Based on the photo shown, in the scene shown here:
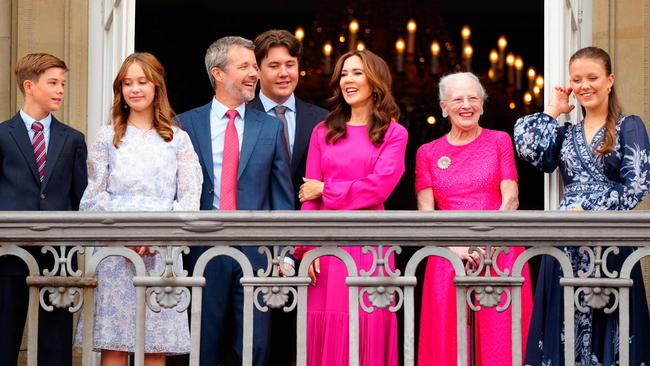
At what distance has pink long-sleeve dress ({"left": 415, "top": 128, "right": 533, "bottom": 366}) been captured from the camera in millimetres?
7508

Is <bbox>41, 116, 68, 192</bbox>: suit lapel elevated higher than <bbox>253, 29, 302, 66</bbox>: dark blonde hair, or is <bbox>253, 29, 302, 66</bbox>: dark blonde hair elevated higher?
<bbox>253, 29, 302, 66</bbox>: dark blonde hair

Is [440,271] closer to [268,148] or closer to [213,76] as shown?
[268,148]

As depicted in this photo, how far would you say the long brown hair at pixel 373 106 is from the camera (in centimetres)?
762

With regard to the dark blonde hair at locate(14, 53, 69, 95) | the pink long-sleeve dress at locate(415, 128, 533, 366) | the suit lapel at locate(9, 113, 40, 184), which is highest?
the dark blonde hair at locate(14, 53, 69, 95)

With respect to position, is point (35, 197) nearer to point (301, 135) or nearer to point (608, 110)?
point (301, 135)

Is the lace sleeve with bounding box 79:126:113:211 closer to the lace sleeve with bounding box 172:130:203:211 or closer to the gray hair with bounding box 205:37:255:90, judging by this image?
the lace sleeve with bounding box 172:130:203:211

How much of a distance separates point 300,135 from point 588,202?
170 cm

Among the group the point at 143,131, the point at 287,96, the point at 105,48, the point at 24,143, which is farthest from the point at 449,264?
the point at 105,48

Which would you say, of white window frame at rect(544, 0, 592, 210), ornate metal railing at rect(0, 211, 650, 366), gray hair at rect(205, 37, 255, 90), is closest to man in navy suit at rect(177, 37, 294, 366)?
gray hair at rect(205, 37, 255, 90)

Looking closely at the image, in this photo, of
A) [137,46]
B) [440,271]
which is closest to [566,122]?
[440,271]

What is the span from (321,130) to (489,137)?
0.89 meters

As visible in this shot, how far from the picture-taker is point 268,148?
7.61 m

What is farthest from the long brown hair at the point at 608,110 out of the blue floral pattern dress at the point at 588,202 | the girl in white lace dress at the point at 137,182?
the girl in white lace dress at the point at 137,182

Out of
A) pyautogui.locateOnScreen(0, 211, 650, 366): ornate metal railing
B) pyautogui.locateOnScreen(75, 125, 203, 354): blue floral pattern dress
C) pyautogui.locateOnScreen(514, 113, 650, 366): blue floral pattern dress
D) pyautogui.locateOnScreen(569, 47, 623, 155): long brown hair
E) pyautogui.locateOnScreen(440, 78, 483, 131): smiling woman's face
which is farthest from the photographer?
pyautogui.locateOnScreen(440, 78, 483, 131): smiling woman's face
